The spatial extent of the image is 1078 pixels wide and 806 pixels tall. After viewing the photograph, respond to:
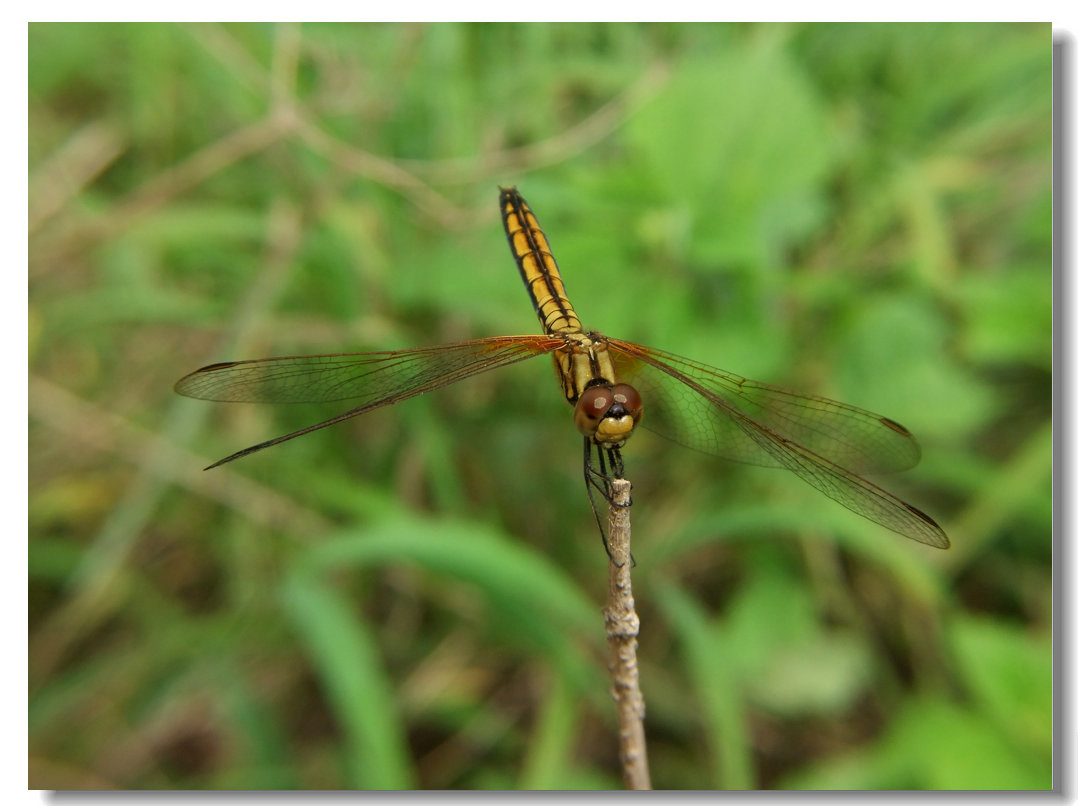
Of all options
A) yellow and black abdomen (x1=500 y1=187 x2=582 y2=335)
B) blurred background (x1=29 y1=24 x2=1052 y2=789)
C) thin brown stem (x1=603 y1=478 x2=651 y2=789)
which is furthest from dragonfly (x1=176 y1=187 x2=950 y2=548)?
blurred background (x1=29 y1=24 x2=1052 y2=789)

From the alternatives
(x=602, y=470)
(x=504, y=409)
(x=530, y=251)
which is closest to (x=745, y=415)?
(x=602, y=470)

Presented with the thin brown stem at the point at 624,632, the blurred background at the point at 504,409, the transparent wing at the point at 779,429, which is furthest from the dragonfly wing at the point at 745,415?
the blurred background at the point at 504,409

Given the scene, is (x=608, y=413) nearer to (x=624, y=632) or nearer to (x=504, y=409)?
(x=624, y=632)

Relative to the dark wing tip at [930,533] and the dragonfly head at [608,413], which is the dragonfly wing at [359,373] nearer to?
the dragonfly head at [608,413]

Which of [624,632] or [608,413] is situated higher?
[608,413]

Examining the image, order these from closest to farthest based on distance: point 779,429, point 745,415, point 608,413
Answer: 1. point 608,413
2. point 745,415
3. point 779,429

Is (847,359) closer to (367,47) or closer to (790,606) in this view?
(790,606)
